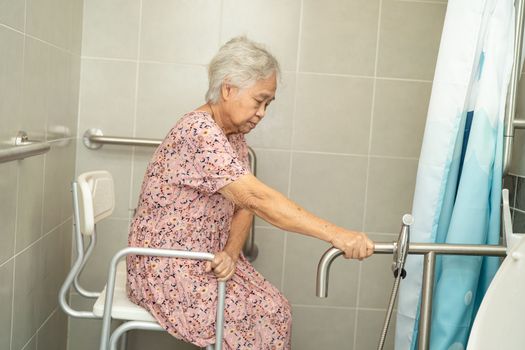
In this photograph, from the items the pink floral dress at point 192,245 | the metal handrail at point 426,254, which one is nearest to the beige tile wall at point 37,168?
the pink floral dress at point 192,245

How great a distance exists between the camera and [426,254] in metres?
1.54

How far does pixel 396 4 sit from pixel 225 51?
97 cm

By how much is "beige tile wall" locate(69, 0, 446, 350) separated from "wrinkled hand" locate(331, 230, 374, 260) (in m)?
1.10

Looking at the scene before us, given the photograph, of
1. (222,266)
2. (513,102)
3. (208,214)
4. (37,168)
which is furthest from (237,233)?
(513,102)

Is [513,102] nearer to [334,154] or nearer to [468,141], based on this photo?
[468,141]

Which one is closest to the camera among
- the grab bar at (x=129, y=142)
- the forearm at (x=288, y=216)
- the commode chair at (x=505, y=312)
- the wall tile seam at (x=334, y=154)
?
the commode chair at (x=505, y=312)

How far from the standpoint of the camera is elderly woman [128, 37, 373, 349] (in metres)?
1.73

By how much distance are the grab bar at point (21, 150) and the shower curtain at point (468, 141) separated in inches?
37.2

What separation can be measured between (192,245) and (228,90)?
43 cm

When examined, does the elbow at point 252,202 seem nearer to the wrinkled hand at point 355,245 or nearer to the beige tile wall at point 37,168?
the wrinkled hand at point 355,245

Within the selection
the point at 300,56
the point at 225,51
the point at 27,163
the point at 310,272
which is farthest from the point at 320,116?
the point at 27,163

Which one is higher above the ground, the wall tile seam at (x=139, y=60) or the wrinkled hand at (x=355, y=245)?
the wall tile seam at (x=139, y=60)

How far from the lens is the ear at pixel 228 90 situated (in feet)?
6.15

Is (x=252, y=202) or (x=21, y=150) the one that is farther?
(x=252, y=202)
